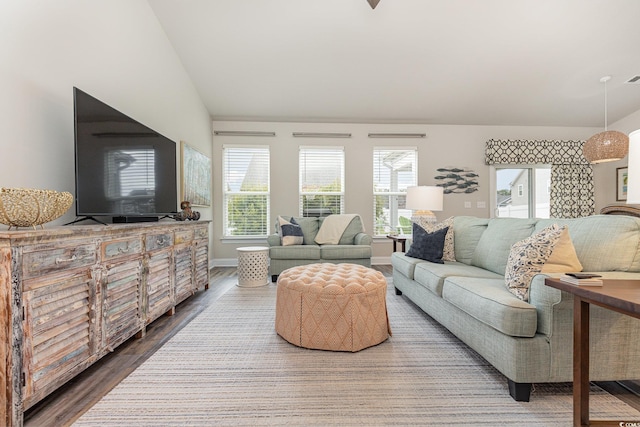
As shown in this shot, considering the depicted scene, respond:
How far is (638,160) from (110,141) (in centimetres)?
308

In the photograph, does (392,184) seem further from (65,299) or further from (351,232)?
(65,299)

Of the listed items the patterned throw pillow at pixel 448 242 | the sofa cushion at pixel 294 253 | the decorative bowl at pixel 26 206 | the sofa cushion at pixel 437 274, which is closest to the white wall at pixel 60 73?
the decorative bowl at pixel 26 206

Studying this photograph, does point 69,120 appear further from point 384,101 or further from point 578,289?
point 384,101

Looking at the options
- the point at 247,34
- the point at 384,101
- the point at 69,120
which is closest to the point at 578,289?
the point at 69,120

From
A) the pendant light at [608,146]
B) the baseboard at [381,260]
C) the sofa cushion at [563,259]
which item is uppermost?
the pendant light at [608,146]

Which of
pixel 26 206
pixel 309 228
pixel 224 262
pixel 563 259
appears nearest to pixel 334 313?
pixel 563 259

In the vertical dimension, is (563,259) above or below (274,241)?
above

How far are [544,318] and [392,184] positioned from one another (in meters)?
4.30

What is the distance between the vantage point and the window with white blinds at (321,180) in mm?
5578

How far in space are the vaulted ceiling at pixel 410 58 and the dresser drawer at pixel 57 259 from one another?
304 cm

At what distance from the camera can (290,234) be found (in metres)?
4.37

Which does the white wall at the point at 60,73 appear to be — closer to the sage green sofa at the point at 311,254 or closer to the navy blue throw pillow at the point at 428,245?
the sage green sofa at the point at 311,254

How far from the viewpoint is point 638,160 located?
1.16 m

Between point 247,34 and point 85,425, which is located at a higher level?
point 247,34
